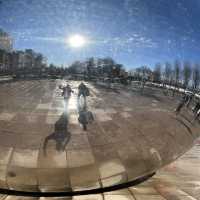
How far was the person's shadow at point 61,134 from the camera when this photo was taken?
2514 mm

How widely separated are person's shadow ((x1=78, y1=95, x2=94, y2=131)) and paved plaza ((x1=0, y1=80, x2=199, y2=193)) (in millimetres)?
21

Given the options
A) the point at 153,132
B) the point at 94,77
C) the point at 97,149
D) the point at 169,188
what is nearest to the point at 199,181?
the point at 169,188

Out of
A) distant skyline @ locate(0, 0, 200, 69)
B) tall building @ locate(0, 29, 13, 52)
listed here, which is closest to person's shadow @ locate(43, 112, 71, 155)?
distant skyline @ locate(0, 0, 200, 69)

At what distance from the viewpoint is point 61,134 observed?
2531mm

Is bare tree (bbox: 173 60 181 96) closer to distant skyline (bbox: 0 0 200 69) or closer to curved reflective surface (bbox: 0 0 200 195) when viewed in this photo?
curved reflective surface (bbox: 0 0 200 195)

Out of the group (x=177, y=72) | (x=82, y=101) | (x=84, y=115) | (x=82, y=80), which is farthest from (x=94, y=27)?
(x=177, y=72)

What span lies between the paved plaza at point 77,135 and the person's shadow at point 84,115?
0.07ft

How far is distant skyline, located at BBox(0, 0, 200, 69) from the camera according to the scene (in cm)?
250

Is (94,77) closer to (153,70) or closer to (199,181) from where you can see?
(153,70)

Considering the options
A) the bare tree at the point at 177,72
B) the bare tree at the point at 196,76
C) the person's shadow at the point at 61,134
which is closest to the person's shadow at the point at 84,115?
the person's shadow at the point at 61,134

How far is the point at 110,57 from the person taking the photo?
2570 mm

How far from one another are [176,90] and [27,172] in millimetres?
1519

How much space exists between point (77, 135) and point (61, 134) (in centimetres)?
13

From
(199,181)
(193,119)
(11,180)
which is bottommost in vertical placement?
(199,181)
